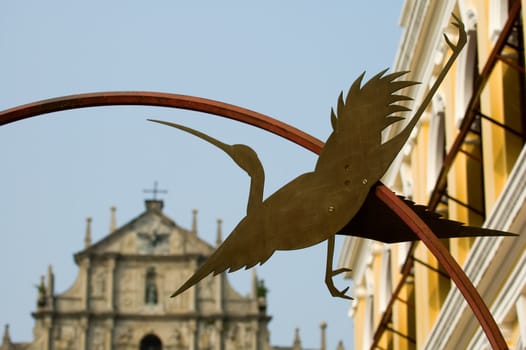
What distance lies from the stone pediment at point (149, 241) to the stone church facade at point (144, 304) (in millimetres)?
31

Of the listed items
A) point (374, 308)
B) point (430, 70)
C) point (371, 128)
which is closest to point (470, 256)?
point (430, 70)

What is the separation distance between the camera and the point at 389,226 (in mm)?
10430

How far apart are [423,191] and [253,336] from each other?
29.2m

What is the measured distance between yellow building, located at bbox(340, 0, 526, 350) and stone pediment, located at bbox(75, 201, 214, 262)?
84.2 feet

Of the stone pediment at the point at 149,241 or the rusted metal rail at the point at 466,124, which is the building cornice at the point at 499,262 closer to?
the rusted metal rail at the point at 466,124

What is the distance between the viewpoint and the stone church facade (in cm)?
5184

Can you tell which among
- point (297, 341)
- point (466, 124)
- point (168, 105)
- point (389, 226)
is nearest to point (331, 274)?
point (389, 226)

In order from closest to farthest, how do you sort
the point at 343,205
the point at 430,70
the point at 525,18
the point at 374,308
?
the point at 343,205 < the point at 525,18 < the point at 430,70 < the point at 374,308

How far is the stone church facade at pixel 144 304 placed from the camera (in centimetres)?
5184

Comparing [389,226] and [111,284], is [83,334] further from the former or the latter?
[389,226]

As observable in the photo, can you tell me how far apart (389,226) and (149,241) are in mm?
42639

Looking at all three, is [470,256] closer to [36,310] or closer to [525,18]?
[525,18]

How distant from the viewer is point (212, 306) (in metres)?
53.0

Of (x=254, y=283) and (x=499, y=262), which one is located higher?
(x=254, y=283)
